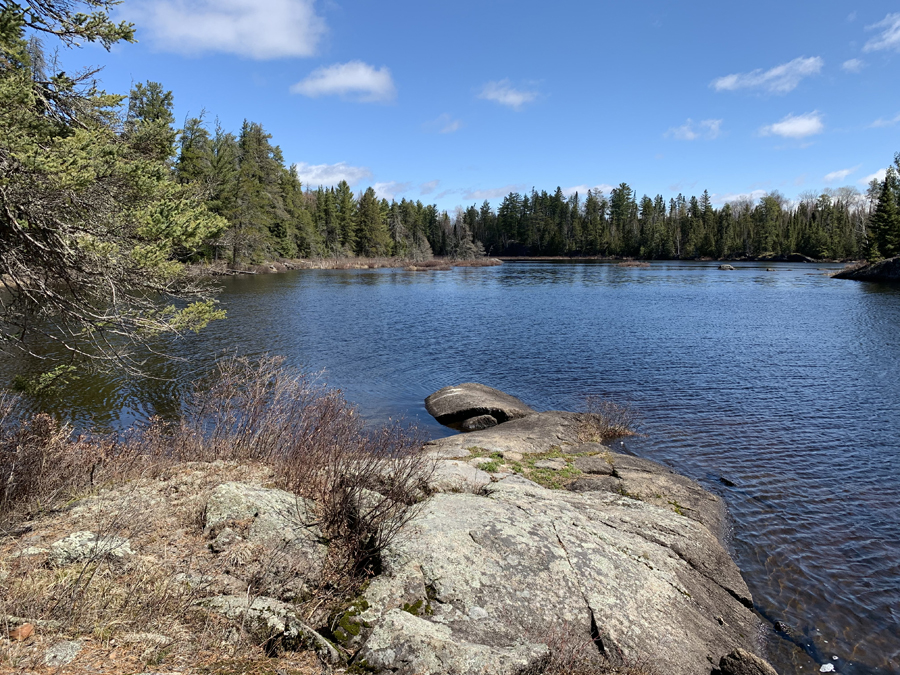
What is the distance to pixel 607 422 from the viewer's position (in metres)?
12.8

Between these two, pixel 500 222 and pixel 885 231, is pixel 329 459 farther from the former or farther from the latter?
pixel 500 222

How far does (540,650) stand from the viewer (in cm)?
388

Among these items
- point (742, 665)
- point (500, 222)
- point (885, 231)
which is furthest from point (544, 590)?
point (500, 222)

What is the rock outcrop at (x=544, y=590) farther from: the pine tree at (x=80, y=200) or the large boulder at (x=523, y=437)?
the pine tree at (x=80, y=200)

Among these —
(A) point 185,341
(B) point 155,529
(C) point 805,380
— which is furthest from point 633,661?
(A) point 185,341

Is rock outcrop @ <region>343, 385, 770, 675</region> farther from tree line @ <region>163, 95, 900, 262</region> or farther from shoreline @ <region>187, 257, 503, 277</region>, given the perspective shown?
shoreline @ <region>187, 257, 503, 277</region>

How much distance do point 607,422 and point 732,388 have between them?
6017 mm

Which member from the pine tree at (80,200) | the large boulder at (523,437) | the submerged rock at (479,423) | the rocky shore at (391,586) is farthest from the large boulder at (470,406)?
the pine tree at (80,200)

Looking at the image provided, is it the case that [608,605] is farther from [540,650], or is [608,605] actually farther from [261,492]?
[261,492]

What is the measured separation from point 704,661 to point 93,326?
801 cm

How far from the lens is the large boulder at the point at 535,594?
380cm

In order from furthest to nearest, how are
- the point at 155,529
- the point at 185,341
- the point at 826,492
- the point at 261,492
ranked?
the point at 185,341 → the point at 826,492 → the point at 261,492 → the point at 155,529

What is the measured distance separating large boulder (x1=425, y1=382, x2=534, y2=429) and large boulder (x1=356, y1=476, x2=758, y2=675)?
22.5 feet

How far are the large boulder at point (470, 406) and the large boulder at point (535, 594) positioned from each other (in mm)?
6852
